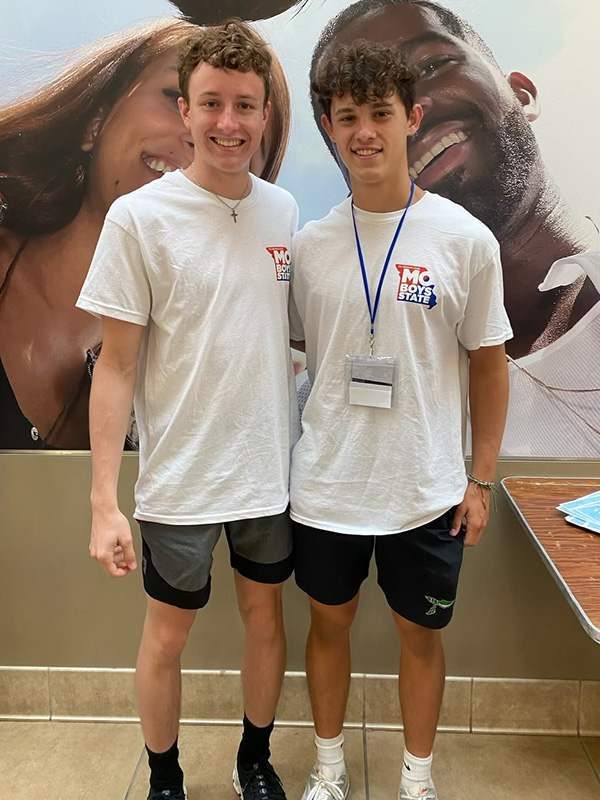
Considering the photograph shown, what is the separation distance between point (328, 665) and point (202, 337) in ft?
2.78

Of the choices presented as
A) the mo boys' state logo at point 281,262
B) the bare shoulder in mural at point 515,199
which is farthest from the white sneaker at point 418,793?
the mo boys' state logo at point 281,262

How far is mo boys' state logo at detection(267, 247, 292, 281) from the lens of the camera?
1476 millimetres

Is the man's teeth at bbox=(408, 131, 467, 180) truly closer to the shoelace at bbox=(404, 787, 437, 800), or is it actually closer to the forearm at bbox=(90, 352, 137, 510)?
the forearm at bbox=(90, 352, 137, 510)

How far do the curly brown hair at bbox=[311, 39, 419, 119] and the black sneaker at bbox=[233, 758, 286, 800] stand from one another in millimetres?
1537

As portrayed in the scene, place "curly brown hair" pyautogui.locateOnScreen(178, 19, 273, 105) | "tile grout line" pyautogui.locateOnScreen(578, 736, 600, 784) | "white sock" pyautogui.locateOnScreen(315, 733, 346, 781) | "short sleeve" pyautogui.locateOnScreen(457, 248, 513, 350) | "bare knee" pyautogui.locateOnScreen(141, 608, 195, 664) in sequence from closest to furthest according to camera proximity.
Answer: "curly brown hair" pyautogui.locateOnScreen(178, 19, 273, 105), "short sleeve" pyautogui.locateOnScreen(457, 248, 513, 350), "bare knee" pyautogui.locateOnScreen(141, 608, 195, 664), "white sock" pyautogui.locateOnScreen(315, 733, 346, 781), "tile grout line" pyautogui.locateOnScreen(578, 736, 600, 784)

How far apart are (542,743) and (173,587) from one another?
122cm

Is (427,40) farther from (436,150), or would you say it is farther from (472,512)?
(472,512)

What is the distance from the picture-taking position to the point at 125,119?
1.77m

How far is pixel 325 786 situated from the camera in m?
1.73

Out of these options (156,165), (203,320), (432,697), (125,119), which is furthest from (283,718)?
(125,119)

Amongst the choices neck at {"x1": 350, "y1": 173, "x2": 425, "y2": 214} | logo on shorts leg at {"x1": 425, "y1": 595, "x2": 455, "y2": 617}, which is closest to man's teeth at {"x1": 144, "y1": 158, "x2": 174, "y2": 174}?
neck at {"x1": 350, "y1": 173, "x2": 425, "y2": 214}

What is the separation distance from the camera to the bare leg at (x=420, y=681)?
1.61 metres

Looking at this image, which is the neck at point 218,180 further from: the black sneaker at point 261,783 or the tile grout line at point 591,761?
the tile grout line at point 591,761

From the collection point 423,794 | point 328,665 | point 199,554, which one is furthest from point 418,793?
point 199,554
